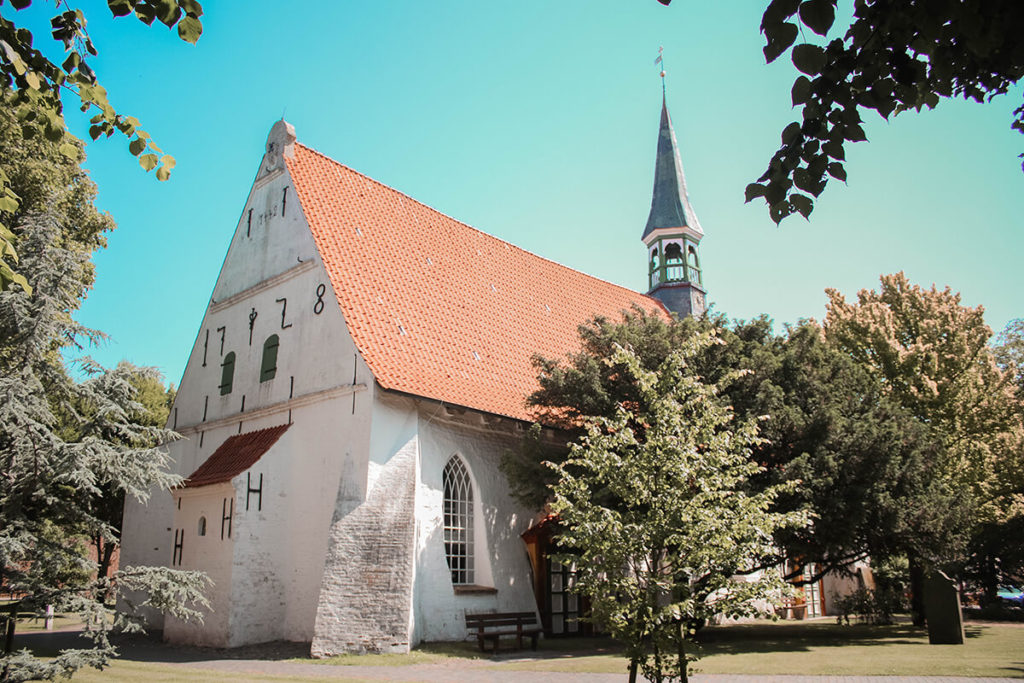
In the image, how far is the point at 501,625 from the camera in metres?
15.1

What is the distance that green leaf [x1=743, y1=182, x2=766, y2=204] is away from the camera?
4.10m

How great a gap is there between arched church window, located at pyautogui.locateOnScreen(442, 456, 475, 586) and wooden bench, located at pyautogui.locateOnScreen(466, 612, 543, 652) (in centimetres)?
118

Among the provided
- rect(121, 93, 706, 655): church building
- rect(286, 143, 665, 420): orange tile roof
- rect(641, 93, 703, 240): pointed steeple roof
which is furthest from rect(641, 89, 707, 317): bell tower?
rect(121, 93, 706, 655): church building

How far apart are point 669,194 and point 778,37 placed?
2876cm


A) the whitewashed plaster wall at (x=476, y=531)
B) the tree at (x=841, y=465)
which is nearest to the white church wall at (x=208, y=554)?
the whitewashed plaster wall at (x=476, y=531)

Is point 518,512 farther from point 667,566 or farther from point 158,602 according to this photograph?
point 667,566

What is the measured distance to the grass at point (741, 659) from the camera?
1123 cm

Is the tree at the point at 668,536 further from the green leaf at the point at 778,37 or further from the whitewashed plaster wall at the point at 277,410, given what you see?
the whitewashed plaster wall at the point at 277,410

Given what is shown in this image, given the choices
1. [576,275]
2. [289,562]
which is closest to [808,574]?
[576,275]

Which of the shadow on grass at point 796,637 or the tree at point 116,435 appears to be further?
the shadow on grass at point 796,637

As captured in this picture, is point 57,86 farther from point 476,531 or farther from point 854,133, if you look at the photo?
point 476,531

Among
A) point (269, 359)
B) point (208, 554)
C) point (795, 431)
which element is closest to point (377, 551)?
point (208, 554)

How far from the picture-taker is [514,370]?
19.3 m

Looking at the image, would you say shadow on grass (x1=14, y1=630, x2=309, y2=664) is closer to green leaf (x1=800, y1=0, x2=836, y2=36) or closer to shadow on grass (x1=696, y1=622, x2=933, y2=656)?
shadow on grass (x1=696, y1=622, x2=933, y2=656)
